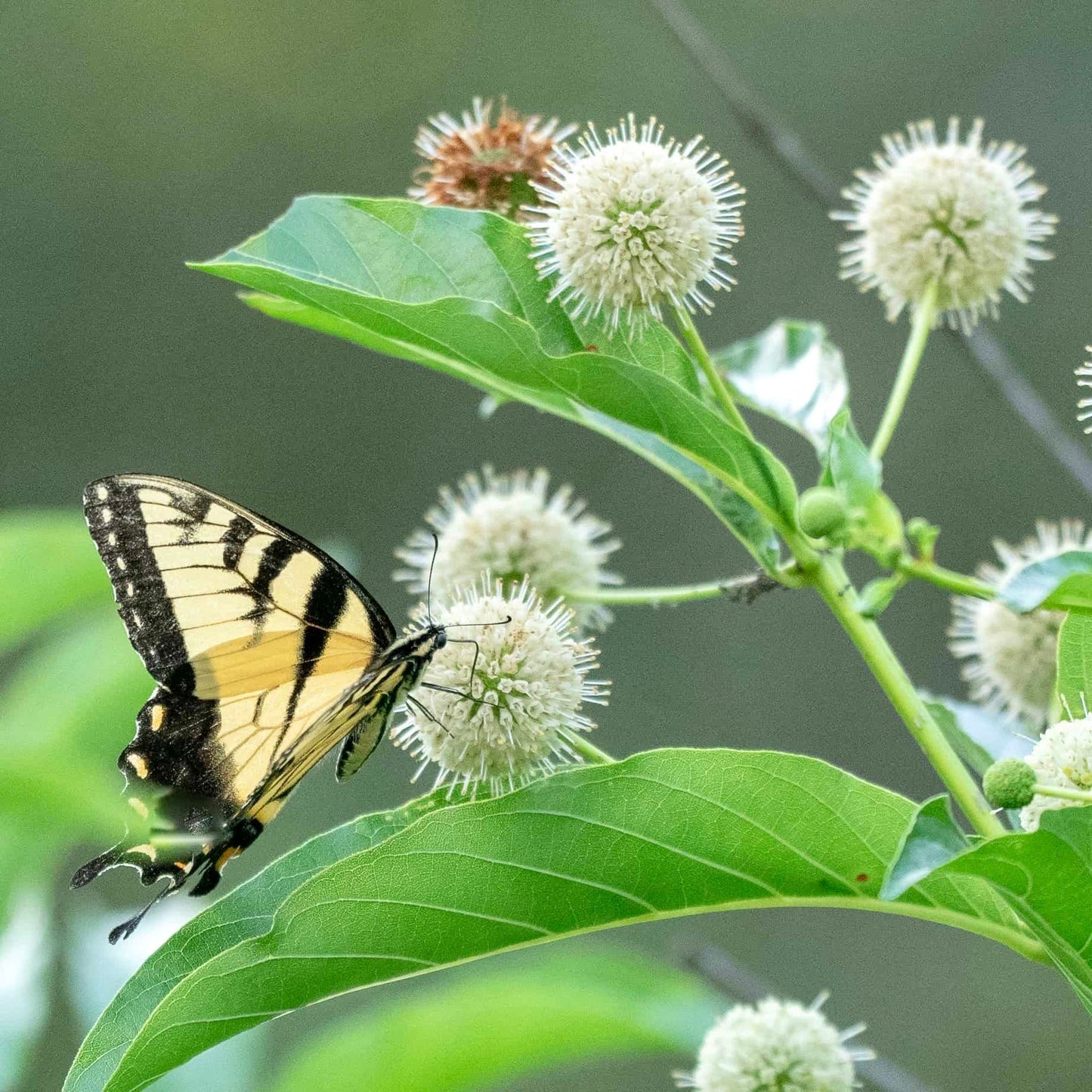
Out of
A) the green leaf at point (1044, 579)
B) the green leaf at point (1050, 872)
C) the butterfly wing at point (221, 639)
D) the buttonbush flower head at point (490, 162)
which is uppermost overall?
the buttonbush flower head at point (490, 162)

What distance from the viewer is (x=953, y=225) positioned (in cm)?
214

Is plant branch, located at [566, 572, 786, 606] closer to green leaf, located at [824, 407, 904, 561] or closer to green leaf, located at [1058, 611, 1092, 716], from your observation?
green leaf, located at [824, 407, 904, 561]

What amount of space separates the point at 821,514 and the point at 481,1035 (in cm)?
105

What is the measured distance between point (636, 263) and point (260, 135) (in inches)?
453

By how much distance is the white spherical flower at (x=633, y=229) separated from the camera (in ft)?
5.89

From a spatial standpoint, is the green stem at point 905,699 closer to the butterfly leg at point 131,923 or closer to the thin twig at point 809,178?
the thin twig at point 809,178

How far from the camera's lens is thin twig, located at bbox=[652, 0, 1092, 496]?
7.90 ft

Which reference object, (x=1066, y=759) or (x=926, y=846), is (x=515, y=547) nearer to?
(x=1066, y=759)

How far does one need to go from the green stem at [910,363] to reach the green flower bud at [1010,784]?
1.47 ft

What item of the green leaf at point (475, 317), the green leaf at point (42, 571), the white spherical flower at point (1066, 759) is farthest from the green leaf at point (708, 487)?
the green leaf at point (42, 571)

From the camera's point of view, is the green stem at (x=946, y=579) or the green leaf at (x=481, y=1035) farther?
the green leaf at (x=481, y=1035)

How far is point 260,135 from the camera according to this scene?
12.5 m

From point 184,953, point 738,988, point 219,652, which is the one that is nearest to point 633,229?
point 219,652

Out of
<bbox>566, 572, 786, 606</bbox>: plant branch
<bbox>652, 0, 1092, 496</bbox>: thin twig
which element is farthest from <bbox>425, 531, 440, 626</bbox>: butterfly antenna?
<bbox>652, 0, 1092, 496</bbox>: thin twig
